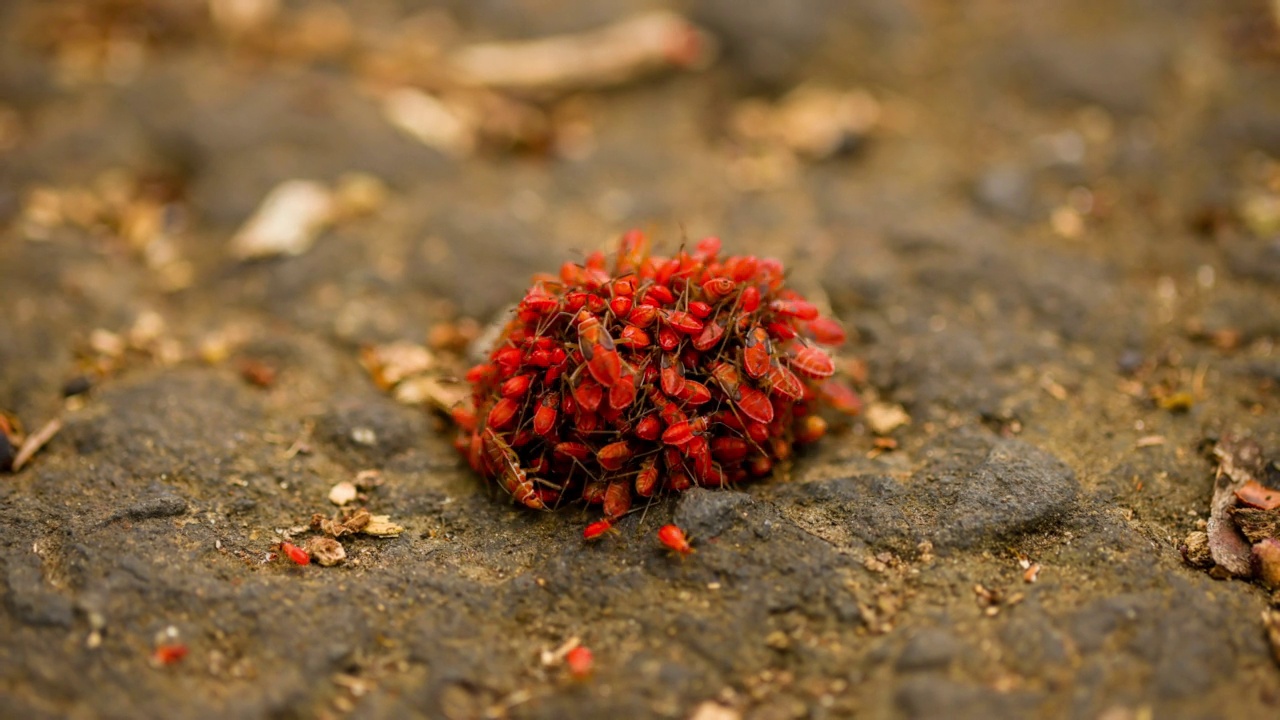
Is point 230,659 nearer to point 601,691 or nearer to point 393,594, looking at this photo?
point 393,594

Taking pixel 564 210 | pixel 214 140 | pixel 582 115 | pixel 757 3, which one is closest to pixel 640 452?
pixel 564 210

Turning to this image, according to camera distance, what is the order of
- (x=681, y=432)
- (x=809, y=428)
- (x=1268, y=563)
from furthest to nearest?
(x=809, y=428)
(x=681, y=432)
(x=1268, y=563)

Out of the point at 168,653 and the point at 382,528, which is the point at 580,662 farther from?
the point at 168,653

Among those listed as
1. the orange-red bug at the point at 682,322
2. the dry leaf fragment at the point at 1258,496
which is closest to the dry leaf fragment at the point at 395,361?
the orange-red bug at the point at 682,322

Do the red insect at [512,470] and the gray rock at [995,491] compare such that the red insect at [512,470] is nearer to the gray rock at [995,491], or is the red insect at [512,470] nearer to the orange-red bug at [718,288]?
the orange-red bug at [718,288]

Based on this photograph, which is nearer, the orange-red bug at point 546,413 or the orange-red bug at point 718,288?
the orange-red bug at point 546,413

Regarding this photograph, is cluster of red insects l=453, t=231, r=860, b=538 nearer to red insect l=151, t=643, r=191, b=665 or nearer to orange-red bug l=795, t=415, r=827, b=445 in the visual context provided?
orange-red bug l=795, t=415, r=827, b=445

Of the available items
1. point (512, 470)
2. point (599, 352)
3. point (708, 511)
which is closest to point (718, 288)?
point (599, 352)
